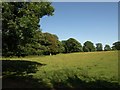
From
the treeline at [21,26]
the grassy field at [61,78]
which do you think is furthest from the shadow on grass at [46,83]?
the treeline at [21,26]

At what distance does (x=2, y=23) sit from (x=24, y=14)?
2359 millimetres

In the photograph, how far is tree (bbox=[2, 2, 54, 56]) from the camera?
21.8m

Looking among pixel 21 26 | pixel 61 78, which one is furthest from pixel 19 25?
pixel 61 78

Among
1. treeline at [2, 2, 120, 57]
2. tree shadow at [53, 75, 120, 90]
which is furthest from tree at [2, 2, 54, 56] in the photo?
tree shadow at [53, 75, 120, 90]

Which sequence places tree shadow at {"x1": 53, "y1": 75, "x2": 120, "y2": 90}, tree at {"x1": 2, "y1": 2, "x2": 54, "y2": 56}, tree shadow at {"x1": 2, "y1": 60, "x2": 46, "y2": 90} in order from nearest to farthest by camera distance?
tree at {"x1": 2, "y1": 2, "x2": 54, "y2": 56}
tree shadow at {"x1": 2, "y1": 60, "x2": 46, "y2": 90}
tree shadow at {"x1": 53, "y1": 75, "x2": 120, "y2": 90}

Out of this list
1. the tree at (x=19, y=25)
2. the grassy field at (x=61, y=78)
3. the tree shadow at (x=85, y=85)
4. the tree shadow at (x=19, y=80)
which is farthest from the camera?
the grassy field at (x=61, y=78)

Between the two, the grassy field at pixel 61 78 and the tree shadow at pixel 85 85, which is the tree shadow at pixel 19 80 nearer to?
the grassy field at pixel 61 78

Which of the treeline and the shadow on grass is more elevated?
the treeline

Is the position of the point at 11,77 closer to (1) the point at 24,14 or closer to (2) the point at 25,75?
(2) the point at 25,75

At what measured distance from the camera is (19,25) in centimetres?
2175

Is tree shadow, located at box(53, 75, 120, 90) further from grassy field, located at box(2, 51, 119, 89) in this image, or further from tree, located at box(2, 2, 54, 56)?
tree, located at box(2, 2, 54, 56)

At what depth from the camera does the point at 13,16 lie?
22.7 meters

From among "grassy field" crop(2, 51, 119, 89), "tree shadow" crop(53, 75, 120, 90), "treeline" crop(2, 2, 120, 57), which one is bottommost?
"tree shadow" crop(53, 75, 120, 90)

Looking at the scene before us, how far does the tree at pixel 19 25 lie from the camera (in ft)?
71.5
